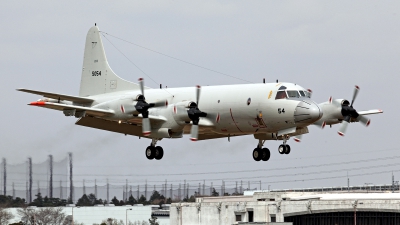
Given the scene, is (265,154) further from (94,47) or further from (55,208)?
(55,208)

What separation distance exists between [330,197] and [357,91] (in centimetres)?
3122

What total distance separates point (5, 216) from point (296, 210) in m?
29.3

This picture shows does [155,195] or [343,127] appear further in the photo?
[155,195]

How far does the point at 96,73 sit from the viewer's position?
5938 cm

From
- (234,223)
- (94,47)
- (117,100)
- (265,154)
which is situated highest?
(94,47)

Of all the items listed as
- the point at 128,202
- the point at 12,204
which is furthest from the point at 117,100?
the point at 128,202

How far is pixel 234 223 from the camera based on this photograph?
79.9m

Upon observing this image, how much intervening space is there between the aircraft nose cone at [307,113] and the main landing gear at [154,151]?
9.97 metres

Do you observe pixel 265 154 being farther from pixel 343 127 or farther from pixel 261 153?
pixel 343 127

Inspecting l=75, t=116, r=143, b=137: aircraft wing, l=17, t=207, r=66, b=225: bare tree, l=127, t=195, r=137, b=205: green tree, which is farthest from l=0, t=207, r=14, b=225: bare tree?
l=75, t=116, r=143, b=137: aircraft wing

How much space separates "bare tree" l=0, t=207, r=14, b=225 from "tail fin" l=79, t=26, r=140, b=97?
23237mm

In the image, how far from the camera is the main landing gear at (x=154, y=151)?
51969 millimetres

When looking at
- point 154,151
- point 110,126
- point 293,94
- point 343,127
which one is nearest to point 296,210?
point 343,127

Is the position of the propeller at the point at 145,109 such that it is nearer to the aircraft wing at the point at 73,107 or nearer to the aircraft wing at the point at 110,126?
the aircraft wing at the point at 73,107
